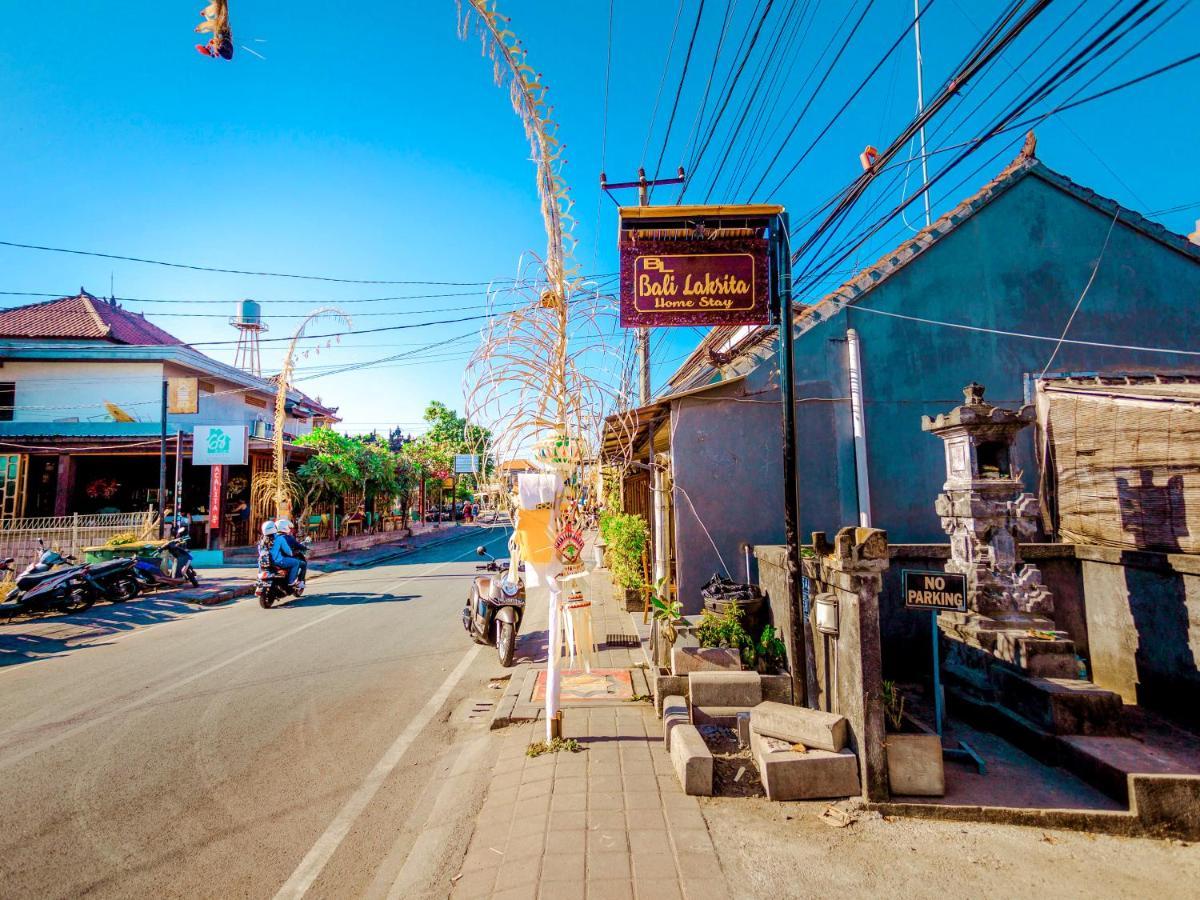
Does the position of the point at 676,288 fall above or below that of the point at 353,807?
above

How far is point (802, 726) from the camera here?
4.06 m

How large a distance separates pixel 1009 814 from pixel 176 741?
21.2 ft

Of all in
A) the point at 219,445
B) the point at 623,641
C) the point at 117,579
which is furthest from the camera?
the point at 219,445

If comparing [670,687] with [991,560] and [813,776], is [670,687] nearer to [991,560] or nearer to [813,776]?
[813,776]

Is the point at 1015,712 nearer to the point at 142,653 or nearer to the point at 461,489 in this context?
the point at 142,653

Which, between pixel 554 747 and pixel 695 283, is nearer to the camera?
pixel 554 747

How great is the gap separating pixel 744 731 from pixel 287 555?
10.6 meters

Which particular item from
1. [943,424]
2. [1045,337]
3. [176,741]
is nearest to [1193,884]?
[943,424]

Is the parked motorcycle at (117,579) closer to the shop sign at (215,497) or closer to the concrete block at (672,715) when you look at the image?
the shop sign at (215,497)

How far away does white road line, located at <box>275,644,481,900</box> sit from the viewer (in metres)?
3.23

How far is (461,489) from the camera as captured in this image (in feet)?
163

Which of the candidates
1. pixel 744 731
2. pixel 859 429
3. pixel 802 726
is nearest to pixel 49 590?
pixel 744 731

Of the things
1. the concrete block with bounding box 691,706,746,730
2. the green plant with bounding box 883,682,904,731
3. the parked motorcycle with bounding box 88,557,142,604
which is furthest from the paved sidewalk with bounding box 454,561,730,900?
the parked motorcycle with bounding box 88,557,142,604

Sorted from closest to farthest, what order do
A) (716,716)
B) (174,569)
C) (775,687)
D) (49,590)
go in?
(716,716) < (775,687) < (49,590) < (174,569)
